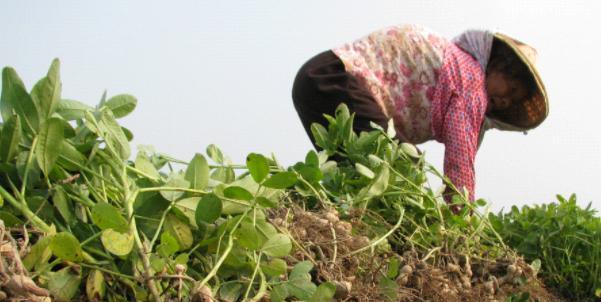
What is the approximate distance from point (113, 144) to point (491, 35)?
2.12 m

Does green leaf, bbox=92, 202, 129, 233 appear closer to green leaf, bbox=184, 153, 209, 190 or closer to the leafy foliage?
green leaf, bbox=184, 153, 209, 190

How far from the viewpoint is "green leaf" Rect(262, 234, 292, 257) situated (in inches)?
22.8

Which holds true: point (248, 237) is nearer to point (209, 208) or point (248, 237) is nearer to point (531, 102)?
point (209, 208)

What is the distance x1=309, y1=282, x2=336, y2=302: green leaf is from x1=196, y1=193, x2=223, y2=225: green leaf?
105mm

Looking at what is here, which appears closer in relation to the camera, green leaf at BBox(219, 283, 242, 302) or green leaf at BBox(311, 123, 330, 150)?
green leaf at BBox(219, 283, 242, 302)

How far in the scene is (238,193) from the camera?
571 mm

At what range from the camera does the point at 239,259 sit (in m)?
0.56

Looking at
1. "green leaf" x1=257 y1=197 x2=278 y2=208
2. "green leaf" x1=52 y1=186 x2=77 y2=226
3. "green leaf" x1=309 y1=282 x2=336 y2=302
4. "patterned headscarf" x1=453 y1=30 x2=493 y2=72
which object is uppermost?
"green leaf" x1=52 y1=186 x2=77 y2=226

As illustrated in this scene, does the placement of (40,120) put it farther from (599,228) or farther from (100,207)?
(599,228)

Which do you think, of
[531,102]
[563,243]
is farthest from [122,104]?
[531,102]

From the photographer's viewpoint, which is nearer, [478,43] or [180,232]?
[180,232]

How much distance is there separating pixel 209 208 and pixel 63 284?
0.13 m

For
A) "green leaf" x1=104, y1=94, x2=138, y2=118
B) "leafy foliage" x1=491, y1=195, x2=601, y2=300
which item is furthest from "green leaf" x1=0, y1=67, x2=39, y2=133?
"leafy foliage" x1=491, y1=195, x2=601, y2=300

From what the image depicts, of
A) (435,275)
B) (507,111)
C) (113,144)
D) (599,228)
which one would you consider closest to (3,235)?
(113,144)
